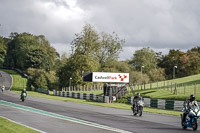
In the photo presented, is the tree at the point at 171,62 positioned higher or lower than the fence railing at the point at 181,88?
higher

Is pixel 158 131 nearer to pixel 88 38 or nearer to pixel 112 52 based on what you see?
pixel 88 38

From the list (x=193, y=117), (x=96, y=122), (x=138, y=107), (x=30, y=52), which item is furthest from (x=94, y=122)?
(x=30, y=52)

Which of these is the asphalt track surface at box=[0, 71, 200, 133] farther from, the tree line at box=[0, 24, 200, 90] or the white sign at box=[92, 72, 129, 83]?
the tree line at box=[0, 24, 200, 90]

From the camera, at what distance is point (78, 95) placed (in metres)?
63.9

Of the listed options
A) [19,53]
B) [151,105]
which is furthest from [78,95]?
[19,53]

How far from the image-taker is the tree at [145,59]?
114 meters

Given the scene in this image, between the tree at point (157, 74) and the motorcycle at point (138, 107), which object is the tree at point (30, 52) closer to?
the tree at point (157, 74)

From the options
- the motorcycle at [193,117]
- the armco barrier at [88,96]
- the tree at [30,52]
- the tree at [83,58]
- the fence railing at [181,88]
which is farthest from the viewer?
the tree at [30,52]

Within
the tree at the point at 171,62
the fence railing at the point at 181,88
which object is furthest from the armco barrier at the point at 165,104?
the tree at the point at 171,62

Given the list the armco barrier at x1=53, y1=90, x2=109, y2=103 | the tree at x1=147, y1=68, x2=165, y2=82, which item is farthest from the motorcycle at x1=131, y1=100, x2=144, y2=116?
the tree at x1=147, y1=68, x2=165, y2=82

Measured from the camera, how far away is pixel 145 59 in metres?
116

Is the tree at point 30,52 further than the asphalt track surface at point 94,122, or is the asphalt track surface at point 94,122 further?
the tree at point 30,52

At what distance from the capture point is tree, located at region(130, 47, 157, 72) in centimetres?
11400

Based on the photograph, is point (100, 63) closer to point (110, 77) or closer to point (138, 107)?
point (110, 77)
